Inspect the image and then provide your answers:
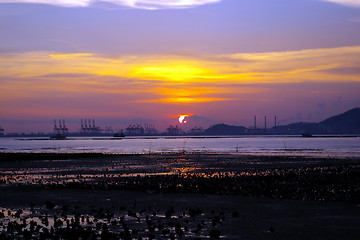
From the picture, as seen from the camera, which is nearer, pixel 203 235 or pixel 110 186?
pixel 203 235

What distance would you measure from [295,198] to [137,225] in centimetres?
1097

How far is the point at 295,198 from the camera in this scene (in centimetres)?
2522

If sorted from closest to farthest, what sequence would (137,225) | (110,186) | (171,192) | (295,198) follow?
1. (137,225)
2. (295,198)
3. (171,192)
4. (110,186)

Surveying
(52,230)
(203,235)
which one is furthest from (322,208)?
(52,230)

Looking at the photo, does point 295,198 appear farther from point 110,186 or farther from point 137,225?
point 110,186

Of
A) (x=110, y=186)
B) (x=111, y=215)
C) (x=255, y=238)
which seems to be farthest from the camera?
(x=110, y=186)

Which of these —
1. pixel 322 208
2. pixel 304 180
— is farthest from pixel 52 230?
pixel 304 180

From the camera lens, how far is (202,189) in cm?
2997

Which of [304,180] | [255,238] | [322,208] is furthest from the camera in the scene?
[304,180]

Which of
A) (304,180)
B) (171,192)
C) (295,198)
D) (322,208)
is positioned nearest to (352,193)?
(295,198)

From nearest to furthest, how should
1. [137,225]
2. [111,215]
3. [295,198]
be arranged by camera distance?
[137,225], [111,215], [295,198]

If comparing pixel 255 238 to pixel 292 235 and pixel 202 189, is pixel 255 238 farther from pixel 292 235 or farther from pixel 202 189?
pixel 202 189

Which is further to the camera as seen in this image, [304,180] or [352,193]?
[304,180]

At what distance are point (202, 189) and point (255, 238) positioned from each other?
14.6 m
